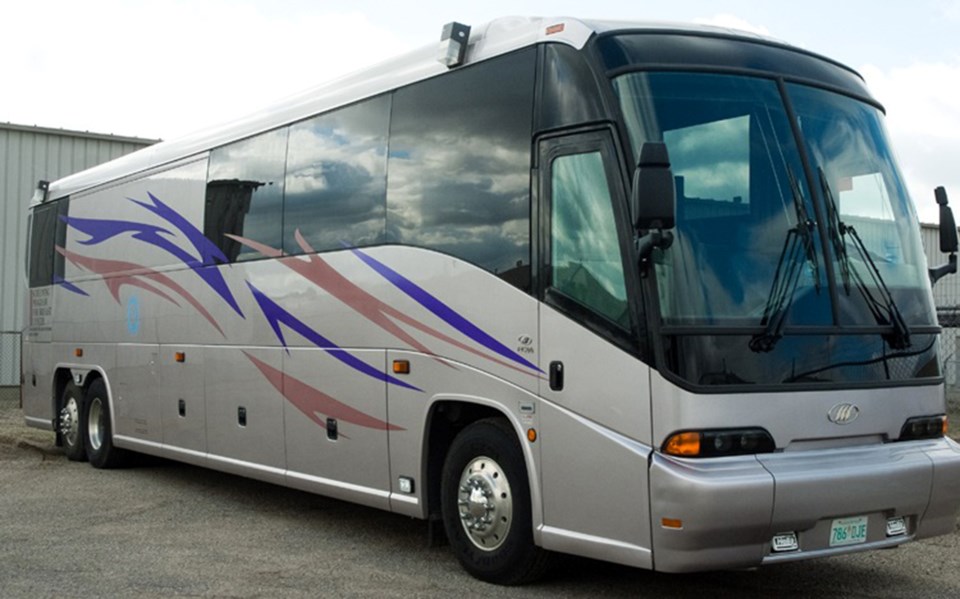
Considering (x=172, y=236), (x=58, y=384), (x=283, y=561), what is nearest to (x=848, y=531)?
(x=283, y=561)

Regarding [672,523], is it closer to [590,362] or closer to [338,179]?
[590,362]

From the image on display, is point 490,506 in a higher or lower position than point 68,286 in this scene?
lower

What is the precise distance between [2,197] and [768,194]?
20.9 metres

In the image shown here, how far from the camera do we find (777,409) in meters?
6.30

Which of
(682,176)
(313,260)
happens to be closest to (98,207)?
(313,260)

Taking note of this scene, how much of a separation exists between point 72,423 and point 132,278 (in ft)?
8.80

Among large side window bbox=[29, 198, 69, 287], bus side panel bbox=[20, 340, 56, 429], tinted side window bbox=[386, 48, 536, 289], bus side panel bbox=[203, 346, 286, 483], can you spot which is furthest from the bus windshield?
bus side panel bbox=[20, 340, 56, 429]

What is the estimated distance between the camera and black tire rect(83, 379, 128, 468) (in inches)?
527

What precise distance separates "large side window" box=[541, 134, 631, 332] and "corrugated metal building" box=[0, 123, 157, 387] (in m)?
19.4

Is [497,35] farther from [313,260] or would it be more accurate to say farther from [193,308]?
[193,308]

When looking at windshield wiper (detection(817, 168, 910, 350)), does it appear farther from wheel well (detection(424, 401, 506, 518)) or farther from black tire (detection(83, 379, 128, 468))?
black tire (detection(83, 379, 128, 468))

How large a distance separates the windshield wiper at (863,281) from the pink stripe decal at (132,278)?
577 centimetres

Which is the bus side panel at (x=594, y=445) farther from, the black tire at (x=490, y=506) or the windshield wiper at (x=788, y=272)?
the windshield wiper at (x=788, y=272)

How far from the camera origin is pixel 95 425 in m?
13.9
